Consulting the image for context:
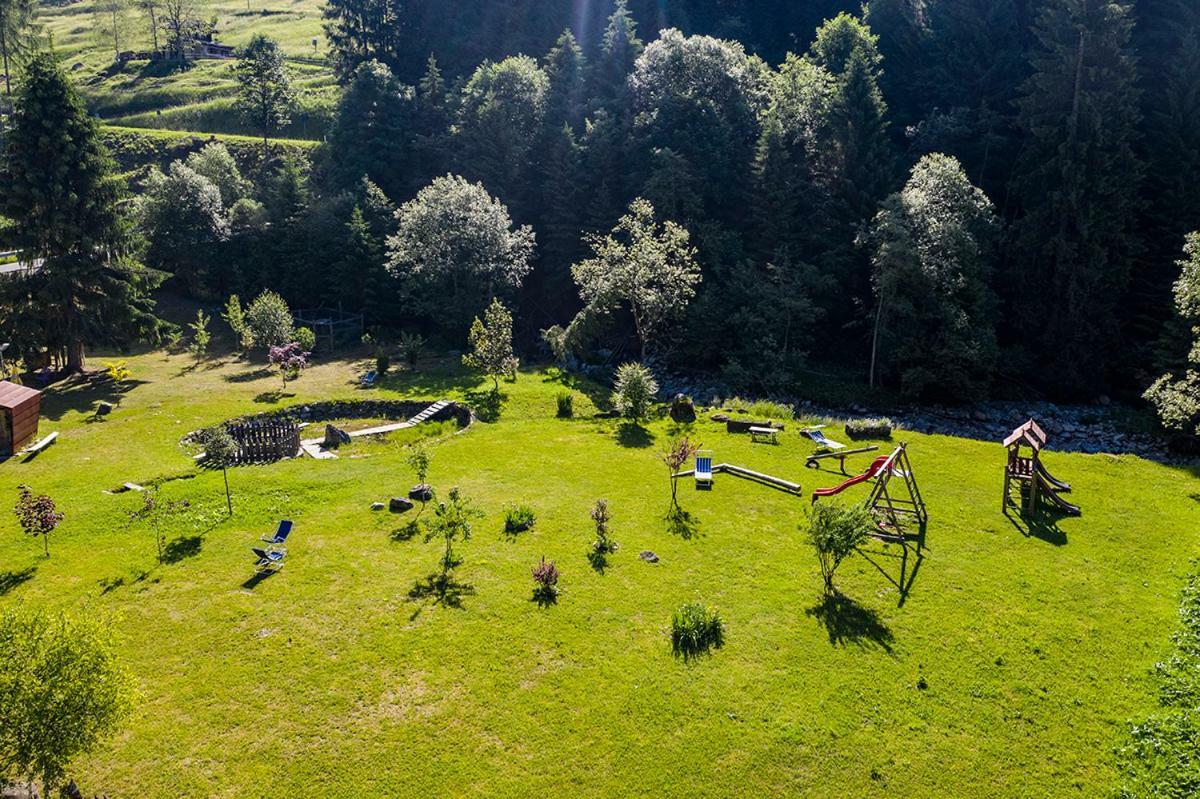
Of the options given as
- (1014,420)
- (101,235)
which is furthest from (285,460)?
(1014,420)

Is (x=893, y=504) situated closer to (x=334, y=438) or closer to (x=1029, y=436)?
(x=1029, y=436)

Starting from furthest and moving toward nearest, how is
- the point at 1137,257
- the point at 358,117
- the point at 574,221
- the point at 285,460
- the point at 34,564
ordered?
the point at 358,117
the point at 574,221
the point at 1137,257
the point at 285,460
the point at 34,564

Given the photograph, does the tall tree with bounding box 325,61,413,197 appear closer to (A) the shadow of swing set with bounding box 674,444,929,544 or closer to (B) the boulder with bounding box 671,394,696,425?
(B) the boulder with bounding box 671,394,696,425

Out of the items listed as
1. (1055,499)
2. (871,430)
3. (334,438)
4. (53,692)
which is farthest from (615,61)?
(53,692)

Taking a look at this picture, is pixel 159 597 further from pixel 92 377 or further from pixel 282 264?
pixel 282 264

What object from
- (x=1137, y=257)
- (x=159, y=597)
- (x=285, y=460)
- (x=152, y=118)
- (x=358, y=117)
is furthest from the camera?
(x=152, y=118)

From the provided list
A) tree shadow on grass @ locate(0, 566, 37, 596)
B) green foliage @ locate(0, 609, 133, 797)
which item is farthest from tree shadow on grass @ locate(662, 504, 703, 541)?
tree shadow on grass @ locate(0, 566, 37, 596)

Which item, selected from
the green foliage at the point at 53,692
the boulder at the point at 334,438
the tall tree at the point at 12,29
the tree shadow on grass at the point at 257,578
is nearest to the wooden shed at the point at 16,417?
the boulder at the point at 334,438
